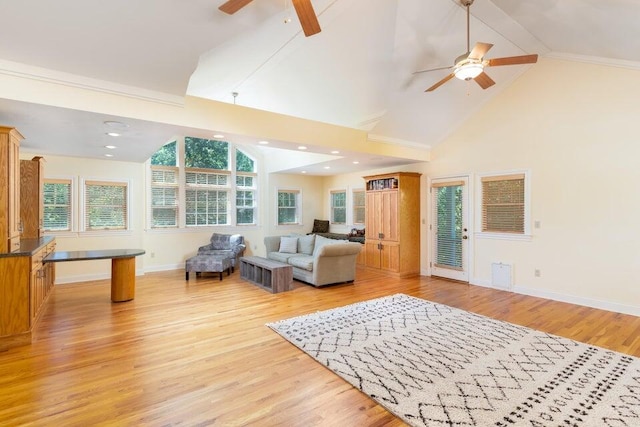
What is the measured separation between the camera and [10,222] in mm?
3336

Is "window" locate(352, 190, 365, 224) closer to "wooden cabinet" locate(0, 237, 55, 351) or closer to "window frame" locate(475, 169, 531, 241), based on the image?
"window frame" locate(475, 169, 531, 241)

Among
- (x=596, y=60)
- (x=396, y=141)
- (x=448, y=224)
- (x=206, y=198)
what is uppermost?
(x=596, y=60)

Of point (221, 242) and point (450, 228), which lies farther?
point (221, 242)

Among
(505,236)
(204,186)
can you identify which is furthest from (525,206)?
(204,186)

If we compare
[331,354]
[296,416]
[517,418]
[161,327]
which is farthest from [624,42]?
[161,327]

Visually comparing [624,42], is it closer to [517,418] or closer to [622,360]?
[622,360]

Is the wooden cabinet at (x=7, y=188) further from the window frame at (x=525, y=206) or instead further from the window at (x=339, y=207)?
the window at (x=339, y=207)

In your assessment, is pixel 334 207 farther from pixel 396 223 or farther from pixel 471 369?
pixel 471 369

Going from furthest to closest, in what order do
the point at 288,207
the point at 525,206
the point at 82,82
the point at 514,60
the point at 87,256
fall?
the point at 288,207 < the point at 525,206 < the point at 87,256 < the point at 514,60 < the point at 82,82

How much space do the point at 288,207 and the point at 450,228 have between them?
4841mm

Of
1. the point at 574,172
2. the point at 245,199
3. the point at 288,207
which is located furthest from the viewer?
the point at 288,207

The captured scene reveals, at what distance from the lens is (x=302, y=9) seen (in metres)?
2.18

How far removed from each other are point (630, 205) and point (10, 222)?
302 inches

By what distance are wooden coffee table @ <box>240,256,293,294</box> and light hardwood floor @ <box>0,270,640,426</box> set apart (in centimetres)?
24
